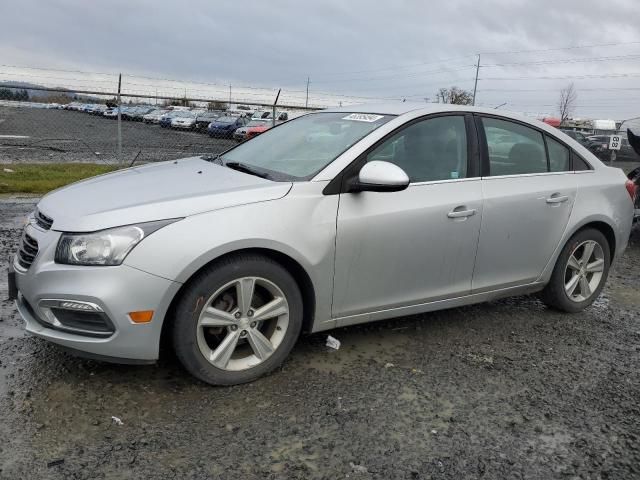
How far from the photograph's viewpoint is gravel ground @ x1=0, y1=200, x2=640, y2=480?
8.27 ft

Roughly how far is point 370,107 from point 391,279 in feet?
4.54

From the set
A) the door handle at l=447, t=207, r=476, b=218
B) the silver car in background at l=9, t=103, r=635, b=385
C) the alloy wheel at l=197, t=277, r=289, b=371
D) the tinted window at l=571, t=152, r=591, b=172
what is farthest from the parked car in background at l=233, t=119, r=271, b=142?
the alloy wheel at l=197, t=277, r=289, b=371

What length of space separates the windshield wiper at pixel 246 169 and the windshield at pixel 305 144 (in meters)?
0.04

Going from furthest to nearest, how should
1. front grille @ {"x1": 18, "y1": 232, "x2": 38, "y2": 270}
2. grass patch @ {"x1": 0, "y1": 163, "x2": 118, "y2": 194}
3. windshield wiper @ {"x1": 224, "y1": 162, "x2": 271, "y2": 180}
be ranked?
1. grass patch @ {"x1": 0, "y1": 163, "x2": 118, "y2": 194}
2. windshield wiper @ {"x1": 224, "y1": 162, "x2": 271, "y2": 180}
3. front grille @ {"x1": 18, "y1": 232, "x2": 38, "y2": 270}

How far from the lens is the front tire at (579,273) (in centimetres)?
444

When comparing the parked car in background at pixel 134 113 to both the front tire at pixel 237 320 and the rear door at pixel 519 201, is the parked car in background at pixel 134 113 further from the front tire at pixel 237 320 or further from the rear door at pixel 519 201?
the front tire at pixel 237 320

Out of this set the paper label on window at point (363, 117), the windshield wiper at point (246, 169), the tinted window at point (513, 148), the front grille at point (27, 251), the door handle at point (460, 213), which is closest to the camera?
the front grille at point (27, 251)

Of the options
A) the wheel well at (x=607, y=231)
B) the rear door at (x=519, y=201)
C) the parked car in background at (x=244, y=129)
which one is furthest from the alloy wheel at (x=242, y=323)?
the parked car in background at (x=244, y=129)

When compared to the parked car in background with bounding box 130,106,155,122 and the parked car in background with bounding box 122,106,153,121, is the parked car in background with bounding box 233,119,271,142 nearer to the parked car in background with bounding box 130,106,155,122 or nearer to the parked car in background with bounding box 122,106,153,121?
the parked car in background with bounding box 122,106,153,121

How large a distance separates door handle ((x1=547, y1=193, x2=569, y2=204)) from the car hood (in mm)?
2085

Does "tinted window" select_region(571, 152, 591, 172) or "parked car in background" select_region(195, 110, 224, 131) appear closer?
"tinted window" select_region(571, 152, 591, 172)

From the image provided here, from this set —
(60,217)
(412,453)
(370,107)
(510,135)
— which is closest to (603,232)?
(510,135)

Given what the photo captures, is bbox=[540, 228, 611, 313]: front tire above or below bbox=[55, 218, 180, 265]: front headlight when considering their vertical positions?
below

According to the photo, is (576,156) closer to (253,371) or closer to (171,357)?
(253,371)
